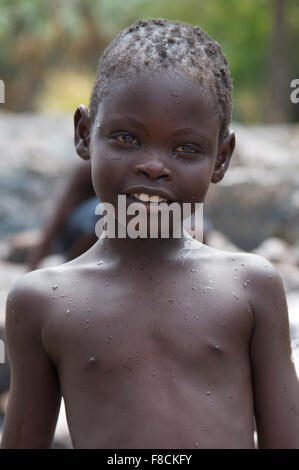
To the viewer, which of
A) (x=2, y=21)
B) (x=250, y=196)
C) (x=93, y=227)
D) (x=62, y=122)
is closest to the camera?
(x=93, y=227)

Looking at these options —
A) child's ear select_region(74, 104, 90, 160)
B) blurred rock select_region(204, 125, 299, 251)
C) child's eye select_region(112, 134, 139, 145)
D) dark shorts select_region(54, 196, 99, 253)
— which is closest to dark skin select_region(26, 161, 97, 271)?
dark shorts select_region(54, 196, 99, 253)

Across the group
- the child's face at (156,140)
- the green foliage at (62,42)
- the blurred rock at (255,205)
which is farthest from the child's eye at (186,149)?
the green foliage at (62,42)

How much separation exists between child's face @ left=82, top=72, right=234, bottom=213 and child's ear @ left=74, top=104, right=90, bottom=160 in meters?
0.15

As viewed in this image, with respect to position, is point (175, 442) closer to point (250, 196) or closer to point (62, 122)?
point (250, 196)

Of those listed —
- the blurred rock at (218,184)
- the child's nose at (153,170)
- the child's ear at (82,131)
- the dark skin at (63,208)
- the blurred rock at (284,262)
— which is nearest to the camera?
the child's nose at (153,170)

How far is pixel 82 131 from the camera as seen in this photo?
1.49m

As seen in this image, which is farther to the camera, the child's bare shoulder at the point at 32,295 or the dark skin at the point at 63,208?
the dark skin at the point at 63,208

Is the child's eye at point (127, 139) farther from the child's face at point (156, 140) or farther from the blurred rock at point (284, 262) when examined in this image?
the blurred rock at point (284, 262)

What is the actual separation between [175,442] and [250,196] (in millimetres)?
4477

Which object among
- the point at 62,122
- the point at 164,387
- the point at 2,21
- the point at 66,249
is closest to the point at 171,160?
the point at 164,387

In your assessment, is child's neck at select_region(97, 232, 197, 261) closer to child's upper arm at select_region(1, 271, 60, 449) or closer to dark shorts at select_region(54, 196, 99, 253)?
child's upper arm at select_region(1, 271, 60, 449)

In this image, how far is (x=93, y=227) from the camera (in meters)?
3.58

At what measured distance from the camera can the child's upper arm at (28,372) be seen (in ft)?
4.53

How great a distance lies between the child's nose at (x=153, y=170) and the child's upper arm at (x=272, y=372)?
31 cm
